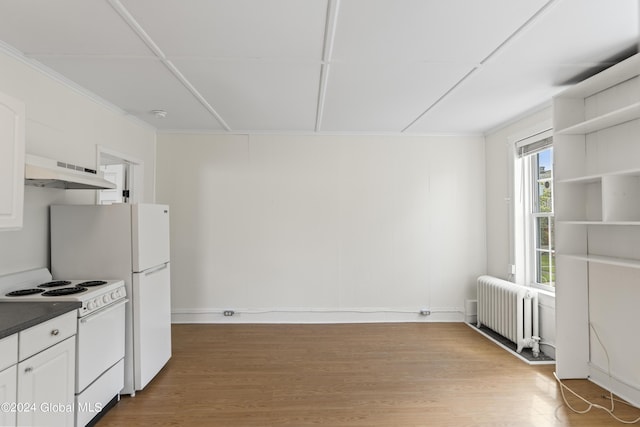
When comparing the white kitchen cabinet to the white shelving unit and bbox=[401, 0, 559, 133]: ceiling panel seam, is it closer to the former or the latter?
bbox=[401, 0, 559, 133]: ceiling panel seam

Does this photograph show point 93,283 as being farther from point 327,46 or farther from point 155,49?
point 327,46

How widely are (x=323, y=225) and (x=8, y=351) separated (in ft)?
10.4

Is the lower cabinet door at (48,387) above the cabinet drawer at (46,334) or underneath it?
underneath

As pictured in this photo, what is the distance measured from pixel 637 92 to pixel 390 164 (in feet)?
7.91

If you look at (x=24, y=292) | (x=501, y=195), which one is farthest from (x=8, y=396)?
(x=501, y=195)

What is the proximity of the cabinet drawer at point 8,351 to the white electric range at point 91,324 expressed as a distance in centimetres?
45

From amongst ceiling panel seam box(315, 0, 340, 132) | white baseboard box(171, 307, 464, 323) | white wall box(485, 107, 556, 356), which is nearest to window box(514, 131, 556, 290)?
white wall box(485, 107, 556, 356)

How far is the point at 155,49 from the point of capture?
6.94 ft

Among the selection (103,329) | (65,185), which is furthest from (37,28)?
(103,329)

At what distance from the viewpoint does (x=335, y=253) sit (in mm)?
4215

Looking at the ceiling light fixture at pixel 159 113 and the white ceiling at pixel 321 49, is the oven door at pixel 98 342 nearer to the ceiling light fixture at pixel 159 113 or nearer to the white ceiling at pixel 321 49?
the white ceiling at pixel 321 49

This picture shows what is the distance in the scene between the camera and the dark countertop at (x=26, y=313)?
5.01ft

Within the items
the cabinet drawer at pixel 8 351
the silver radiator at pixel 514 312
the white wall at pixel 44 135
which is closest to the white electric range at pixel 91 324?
the white wall at pixel 44 135

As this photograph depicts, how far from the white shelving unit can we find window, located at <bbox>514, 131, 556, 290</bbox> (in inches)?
24.5
